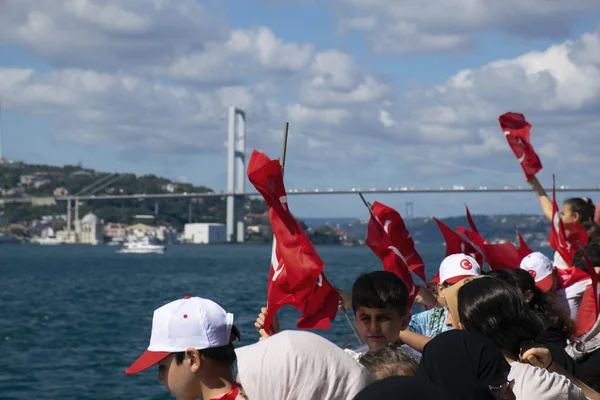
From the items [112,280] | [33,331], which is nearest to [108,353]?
[33,331]

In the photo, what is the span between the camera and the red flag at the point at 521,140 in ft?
19.9

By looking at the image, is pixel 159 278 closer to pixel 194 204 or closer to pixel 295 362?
pixel 295 362

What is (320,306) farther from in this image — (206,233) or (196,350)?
(206,233)

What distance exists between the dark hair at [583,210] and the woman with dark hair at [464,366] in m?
3.27

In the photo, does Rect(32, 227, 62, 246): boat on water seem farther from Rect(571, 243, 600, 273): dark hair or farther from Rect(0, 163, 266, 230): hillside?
Rect(571, 243, 600, 273): dark hair

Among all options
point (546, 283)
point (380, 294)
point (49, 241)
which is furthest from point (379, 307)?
point (49, 241)

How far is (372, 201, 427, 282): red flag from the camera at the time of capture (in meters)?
4.80

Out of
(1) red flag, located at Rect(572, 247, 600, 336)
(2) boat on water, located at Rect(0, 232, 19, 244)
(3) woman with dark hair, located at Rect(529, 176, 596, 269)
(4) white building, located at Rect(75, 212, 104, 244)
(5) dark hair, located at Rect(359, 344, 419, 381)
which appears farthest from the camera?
(2) boat on water, located at Rect(0, 232, 19, 244)

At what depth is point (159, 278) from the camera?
40781mm

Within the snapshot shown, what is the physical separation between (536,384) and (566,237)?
9.24 ft

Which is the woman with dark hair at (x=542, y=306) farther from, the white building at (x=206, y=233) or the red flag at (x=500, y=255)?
the white building at (x=206, y=233)

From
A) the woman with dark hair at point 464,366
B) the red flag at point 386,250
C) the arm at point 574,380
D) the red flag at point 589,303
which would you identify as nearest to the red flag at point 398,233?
the red flag at point 386,250

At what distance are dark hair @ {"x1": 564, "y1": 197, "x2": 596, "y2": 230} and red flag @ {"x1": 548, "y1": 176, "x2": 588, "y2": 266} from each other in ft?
0.16

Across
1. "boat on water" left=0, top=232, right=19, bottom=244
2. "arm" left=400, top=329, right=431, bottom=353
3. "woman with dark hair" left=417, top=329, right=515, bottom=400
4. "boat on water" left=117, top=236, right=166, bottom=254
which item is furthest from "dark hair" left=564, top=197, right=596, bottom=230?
"boat on water" left=0, top=232, right=19, bottom=244
